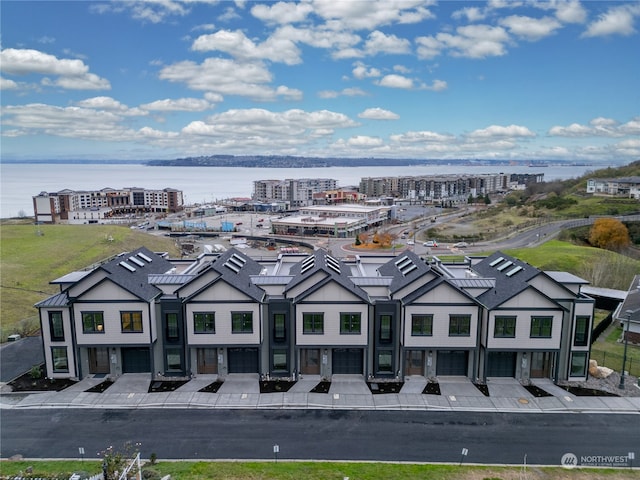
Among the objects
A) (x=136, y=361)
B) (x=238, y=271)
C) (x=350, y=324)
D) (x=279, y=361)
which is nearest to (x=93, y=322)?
(x=136, y=361)

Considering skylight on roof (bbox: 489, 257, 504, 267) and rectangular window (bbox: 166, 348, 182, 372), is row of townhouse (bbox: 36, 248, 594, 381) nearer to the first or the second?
rectangular window (bbox: 166, 348, 182, 372)

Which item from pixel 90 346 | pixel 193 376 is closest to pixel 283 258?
pixel 193 376

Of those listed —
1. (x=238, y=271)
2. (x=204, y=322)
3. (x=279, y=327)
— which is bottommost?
(x=279, y=327)

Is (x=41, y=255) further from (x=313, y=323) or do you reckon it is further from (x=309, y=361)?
(x=313, y=323)

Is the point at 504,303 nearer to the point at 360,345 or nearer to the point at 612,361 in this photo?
the point at 360,345

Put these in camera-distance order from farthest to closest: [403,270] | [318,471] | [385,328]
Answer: [403,270], [385,328], [318,471]

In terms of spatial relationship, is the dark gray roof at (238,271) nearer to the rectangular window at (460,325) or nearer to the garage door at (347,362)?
the garage door at (347,362)
